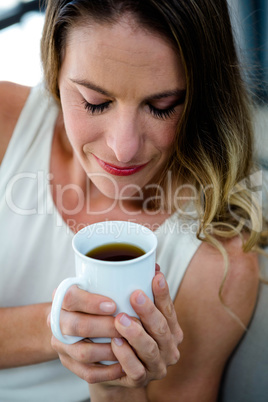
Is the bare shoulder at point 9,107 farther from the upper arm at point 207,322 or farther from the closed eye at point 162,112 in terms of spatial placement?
the upper arm at point 207,322

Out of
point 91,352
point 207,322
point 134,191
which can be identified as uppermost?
point 134,191

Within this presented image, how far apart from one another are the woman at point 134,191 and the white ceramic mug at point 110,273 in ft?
0.07

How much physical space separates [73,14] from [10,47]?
81.4 inches

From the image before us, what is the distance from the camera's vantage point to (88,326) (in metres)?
0.72

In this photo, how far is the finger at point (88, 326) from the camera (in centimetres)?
72

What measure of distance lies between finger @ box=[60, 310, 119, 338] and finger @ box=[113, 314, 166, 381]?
0.03 meters

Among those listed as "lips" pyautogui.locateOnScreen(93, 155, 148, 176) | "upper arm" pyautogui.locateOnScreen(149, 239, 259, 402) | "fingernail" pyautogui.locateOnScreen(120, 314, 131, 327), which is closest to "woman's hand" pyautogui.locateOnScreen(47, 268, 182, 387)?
"fingernail" pyautogui.locateOnScreen(120, 314, 131, 327)

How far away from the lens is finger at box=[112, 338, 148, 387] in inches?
29.3

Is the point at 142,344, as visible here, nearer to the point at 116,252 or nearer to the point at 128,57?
the point at 116,252

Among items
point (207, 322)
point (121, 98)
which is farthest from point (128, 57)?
point (207, 322)

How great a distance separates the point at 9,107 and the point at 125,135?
1.94ft

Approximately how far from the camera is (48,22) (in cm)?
102

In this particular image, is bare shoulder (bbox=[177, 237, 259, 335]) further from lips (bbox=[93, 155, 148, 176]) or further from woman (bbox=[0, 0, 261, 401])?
lips (bbox=[93, 155, 148, 176])

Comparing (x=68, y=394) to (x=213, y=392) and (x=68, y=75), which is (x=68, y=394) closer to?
(x=213, y=392)
